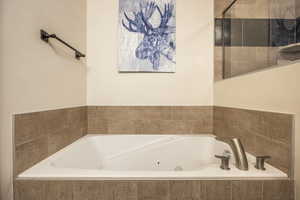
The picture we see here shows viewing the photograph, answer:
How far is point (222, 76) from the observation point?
194cm

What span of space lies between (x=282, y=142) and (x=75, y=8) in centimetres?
189

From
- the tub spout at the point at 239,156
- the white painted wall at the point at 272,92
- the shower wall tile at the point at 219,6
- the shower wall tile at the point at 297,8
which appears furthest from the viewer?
the shower wall tile at the point at 219,6

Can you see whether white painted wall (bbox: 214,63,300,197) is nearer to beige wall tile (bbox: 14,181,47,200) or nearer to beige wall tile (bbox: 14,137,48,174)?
beige wall tile (bbox: 14,181,47,200)

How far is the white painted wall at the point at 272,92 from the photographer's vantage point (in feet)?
2.85

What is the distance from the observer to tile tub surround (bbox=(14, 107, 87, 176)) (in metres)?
0.94

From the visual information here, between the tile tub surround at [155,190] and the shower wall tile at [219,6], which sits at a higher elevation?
the shower wall tile at [219,6]

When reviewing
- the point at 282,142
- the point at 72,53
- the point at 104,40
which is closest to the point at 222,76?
the point at 282,142

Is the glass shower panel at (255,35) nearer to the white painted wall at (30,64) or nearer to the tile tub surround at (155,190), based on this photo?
the tile tub surround at (155,190)

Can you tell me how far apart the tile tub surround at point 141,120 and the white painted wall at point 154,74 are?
0.22 ft

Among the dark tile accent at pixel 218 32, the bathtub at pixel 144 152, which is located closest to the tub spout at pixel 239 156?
the bathtub at pixel 144 152

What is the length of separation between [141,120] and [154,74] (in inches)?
20.1

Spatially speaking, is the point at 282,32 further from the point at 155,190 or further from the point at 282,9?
the point at 155,190

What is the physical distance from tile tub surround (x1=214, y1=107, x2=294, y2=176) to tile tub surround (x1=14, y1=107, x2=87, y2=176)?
1342mm

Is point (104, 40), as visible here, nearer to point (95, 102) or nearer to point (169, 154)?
point (95, 102)
